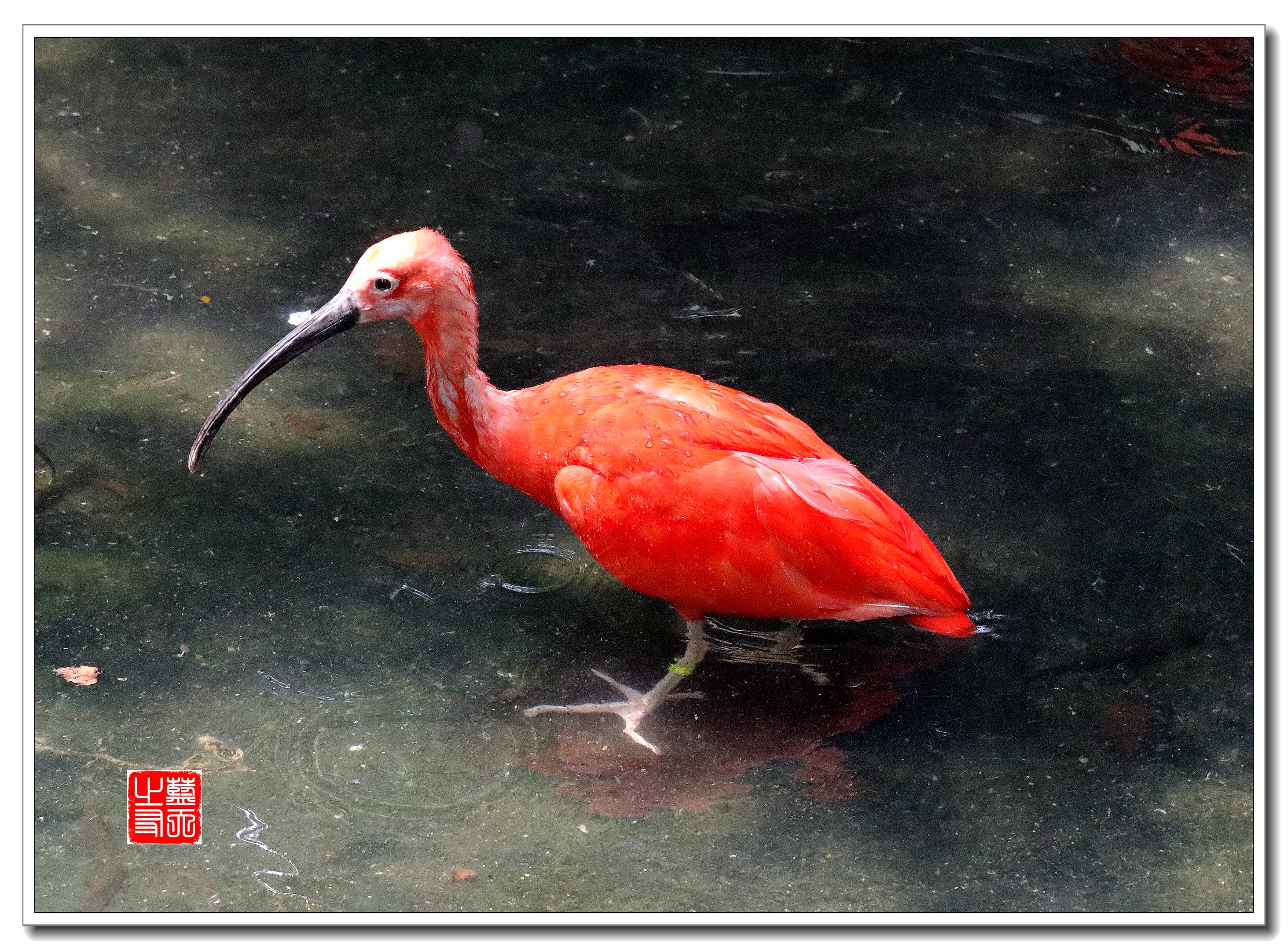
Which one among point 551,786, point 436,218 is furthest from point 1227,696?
point 436,218

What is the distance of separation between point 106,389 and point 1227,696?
401cm

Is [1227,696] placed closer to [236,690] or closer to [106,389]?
[236,690]

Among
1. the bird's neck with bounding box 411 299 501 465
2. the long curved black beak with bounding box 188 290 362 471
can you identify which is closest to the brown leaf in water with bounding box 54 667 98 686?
the long curved black beak with bounding box 188 290 362 471

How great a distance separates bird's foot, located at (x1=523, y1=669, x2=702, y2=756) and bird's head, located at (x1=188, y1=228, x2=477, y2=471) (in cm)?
116

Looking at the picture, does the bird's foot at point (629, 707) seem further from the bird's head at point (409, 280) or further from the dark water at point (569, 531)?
the bird's head at point (409, 280)

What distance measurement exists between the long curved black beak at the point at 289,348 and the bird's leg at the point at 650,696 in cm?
125

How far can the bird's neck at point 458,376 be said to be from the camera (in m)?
4.38

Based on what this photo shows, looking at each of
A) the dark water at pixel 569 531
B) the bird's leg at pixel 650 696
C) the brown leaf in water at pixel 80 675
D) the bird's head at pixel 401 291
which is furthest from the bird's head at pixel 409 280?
the brown leaf in water at pixel 80 675

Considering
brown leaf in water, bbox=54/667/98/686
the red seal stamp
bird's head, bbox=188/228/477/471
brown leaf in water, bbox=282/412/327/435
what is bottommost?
the red seal stamp

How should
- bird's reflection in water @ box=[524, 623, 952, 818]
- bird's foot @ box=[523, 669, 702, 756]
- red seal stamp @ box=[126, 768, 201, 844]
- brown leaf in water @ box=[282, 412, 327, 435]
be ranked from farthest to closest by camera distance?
1. brown leaf in water @ box=[282, 412, 327, 435]
2. bird's foot @ box=[523, 669, 702, 756]
3. bird's reflection in water @ box=[524, 623, 952, 818]
4. red seal stamp @ box=[126, 768, 201, 844]

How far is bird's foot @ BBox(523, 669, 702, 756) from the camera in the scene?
14.9 ft

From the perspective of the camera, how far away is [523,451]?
14.7 feet

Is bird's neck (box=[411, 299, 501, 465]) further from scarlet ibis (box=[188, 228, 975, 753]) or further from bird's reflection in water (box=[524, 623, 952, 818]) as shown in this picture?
bird's reflection in water (box=[524, 623, 952, 818])

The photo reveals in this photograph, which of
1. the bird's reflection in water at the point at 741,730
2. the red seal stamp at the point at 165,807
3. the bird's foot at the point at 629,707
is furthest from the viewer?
the bird's foot at the point at 629,707
